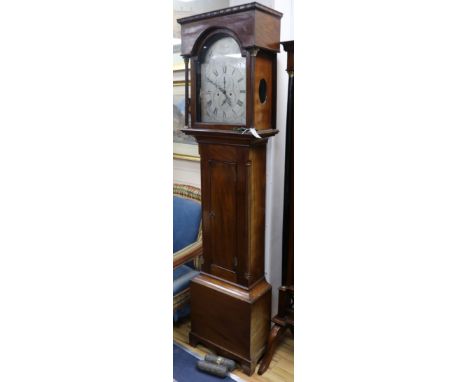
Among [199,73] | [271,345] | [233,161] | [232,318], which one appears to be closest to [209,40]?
[199,73]

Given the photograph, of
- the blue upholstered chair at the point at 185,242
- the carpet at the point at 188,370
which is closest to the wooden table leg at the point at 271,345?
the carpet at the point at 188,370

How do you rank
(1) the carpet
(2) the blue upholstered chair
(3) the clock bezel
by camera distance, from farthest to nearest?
(2) the blue upholstered chair → (1) the carpet → (3) the clock bezel

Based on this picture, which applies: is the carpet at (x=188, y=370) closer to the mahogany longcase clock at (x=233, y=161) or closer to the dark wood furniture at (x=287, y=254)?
the mahogany longcase clock at (x=233, y=161)

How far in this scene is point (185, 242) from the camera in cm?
205

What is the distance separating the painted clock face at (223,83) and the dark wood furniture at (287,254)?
188 mm

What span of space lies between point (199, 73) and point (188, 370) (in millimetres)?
1217

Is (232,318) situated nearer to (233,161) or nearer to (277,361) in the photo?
(277,361)

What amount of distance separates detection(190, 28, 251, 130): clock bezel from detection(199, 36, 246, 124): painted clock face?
15 millimetres

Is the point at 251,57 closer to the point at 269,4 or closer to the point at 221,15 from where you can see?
the point at 221,15

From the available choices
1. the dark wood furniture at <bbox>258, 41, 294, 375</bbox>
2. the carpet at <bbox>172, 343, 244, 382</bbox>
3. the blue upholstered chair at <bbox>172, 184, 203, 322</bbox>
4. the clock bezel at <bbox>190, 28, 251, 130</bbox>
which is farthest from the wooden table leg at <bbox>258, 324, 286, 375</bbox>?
the clock bezel at <bbox>190, 28, 251, 130</bbox>

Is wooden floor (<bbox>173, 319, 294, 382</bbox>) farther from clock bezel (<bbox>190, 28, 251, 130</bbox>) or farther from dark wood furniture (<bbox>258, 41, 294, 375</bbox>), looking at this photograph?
clock bezel (<bbox>190, 28, 251, 130</bbox>)

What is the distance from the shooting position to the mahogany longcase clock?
1483 millimetres

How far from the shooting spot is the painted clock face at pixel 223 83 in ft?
4.99
